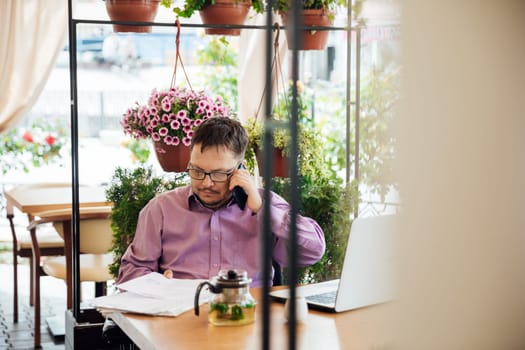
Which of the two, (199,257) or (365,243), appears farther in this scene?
(199,257)

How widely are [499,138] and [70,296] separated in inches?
139

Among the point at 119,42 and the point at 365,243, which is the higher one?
the point at 119,42

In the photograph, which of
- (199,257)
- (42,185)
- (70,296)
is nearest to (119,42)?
(42,185)

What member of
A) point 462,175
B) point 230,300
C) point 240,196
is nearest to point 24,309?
point 240,196

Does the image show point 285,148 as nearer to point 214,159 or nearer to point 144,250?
point 214,159

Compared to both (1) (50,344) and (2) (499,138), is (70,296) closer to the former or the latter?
(1) (50,344)

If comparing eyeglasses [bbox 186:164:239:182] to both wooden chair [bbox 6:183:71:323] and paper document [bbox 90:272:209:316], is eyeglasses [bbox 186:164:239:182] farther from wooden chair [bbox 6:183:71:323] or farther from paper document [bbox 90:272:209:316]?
wooden chair [bbox 6:183:71:323]

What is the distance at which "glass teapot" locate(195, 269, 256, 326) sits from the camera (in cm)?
207

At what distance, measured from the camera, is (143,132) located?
138 inches

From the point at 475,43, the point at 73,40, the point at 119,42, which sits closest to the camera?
the point at 475,43

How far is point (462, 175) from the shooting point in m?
1.22

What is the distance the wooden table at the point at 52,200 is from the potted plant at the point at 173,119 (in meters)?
1.05

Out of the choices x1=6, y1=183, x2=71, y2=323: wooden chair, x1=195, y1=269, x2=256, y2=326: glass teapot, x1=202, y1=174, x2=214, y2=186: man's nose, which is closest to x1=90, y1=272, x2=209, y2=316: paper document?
x1=195, y1=269, x2=256, y2=326: glass teapot

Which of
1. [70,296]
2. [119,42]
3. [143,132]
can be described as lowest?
[70,296]
